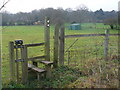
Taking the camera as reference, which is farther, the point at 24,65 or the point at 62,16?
the point at 62,16

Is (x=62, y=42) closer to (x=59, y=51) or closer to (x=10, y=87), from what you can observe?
(x=59, y=51)

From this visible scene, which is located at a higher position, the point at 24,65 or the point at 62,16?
the point at 62,16

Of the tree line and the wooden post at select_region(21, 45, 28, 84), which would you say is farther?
the tree line

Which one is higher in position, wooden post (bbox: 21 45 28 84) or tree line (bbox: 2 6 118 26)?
tree line (bbox: 2 6 118 26)

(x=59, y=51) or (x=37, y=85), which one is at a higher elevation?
(x=59, y=51)

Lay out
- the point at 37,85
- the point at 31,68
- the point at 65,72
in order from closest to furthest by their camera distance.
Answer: the point at 37,85 → the point at 31,68 → the point at 65,72

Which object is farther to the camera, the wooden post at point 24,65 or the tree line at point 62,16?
the tree line at point 62,16

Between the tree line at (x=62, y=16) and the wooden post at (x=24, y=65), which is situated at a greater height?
the tree line at (x=62, y=16)

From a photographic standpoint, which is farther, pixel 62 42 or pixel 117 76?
pixel 62 42

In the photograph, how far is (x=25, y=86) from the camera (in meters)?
3.95

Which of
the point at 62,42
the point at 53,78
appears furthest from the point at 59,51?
the point at 53,78

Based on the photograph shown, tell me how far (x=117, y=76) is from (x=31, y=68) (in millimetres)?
2379

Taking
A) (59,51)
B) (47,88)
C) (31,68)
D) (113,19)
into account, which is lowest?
(47,88)

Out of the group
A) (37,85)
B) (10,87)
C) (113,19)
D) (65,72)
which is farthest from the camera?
(113,19)
